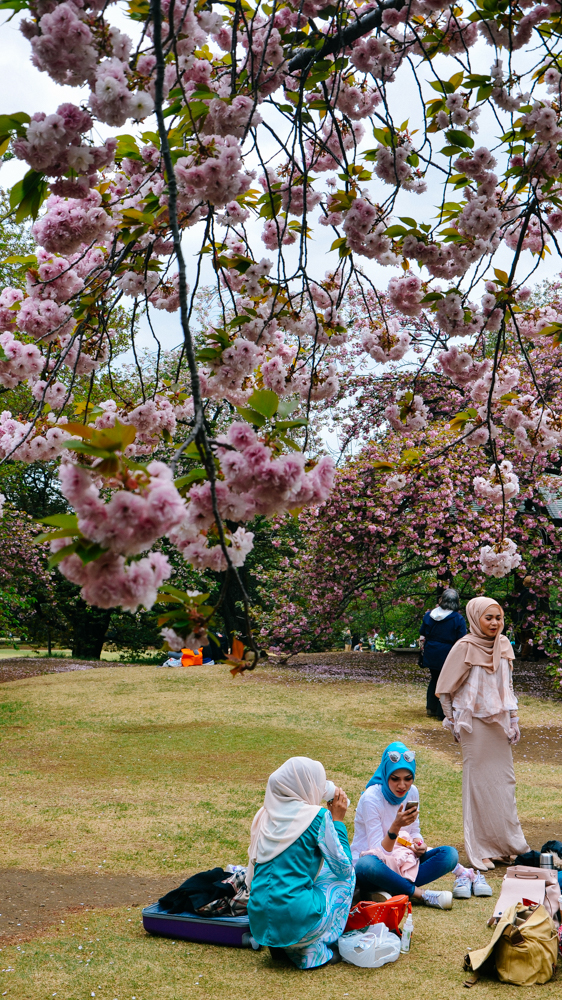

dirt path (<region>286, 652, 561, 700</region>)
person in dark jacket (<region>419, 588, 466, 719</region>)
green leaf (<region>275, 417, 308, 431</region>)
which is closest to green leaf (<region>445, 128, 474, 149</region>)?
green leaf (<region>275, 417, 308, 431</region>)

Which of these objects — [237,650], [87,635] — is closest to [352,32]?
[237,650]

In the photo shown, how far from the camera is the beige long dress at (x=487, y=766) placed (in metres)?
5.00

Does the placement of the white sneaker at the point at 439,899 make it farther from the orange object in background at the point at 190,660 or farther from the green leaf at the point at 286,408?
the orange object in background at the point at 190,660

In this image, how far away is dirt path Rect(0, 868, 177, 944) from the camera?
397 cm

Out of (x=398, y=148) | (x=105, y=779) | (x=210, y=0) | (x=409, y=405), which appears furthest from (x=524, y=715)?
(x=210, y=0)

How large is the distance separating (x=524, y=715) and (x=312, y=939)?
7488mm

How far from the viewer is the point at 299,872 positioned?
3.40 metres

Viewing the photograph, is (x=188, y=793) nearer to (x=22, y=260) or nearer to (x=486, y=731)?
(x=486, y=731)

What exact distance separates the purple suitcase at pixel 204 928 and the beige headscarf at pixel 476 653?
204cm

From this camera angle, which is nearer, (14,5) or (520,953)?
(14,5)

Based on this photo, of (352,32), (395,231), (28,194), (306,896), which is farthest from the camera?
(306,896)

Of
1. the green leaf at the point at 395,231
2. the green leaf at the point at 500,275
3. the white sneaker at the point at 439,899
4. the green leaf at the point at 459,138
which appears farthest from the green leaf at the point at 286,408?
the white sneaker at the point at 439,899

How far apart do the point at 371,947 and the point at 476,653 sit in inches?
83.4

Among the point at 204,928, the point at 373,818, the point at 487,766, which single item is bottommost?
the point at 204,928
